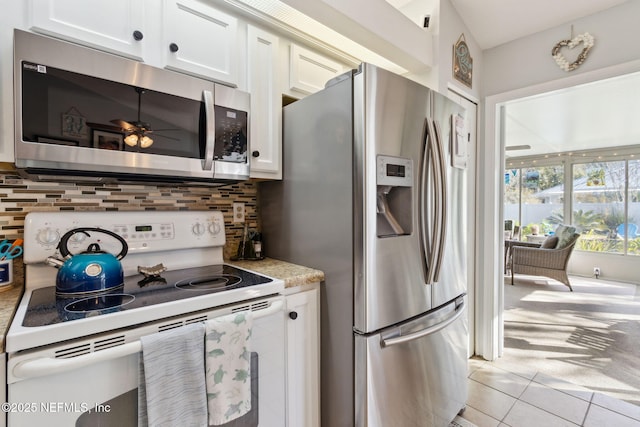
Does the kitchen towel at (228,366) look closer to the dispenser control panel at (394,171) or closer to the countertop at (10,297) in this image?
the countertop at (10,297)

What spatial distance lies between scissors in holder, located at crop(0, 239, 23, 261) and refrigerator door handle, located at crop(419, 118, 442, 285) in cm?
166

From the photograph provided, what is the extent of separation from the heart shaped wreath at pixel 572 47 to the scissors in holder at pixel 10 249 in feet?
10.3

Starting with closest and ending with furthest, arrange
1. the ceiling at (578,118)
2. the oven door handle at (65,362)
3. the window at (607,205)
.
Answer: the oven door handle at (65,362)
the ceiling at (578,118)
the window at (607,205)

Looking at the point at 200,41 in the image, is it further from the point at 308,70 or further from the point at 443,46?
the point at 443,46

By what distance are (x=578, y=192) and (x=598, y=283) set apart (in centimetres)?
189

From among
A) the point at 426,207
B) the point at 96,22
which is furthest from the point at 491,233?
the point at 96,22

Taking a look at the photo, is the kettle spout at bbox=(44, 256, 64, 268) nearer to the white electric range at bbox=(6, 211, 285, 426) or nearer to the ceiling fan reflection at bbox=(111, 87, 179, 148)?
the white electric range at bbox=(6, 211, 285, 426)

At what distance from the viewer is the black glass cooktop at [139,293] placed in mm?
864

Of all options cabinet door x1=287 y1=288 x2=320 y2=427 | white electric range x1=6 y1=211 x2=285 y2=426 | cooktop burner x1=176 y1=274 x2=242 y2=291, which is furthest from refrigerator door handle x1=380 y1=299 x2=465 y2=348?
cooktop burner x1=176 y1=274 x2=242 y2=291

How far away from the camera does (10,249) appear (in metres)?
1.17

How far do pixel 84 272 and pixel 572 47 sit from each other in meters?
2.96

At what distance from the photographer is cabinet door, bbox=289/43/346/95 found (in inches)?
66.9

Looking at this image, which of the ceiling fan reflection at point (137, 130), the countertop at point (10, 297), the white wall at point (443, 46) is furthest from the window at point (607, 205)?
the countertop at point (10, 297)

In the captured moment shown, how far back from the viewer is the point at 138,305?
94cm
